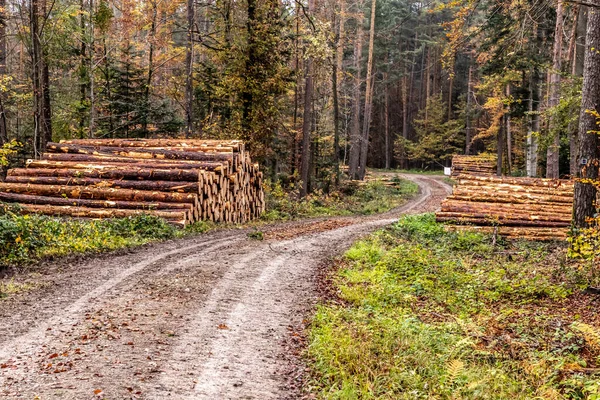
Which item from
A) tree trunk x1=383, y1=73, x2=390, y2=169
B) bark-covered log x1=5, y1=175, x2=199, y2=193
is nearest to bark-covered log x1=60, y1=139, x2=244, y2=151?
bark-covered log x1=5, y1=175, x2=199, y2=193

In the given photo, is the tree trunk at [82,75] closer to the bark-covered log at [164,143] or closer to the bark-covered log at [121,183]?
the bark-covered log at [164,143]

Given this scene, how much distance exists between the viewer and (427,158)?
5800cm

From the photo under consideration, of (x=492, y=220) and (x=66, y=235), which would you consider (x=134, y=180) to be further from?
(x=492, y=220)

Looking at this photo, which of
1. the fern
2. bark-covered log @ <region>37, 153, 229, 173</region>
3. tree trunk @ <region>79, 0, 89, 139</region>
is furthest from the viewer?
tree trunk @ <region>79, 0, 89, 139</region>

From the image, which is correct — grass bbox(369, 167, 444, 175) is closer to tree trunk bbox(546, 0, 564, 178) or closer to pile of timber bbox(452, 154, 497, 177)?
pile of timber bbox(452, 154, 497, 177)

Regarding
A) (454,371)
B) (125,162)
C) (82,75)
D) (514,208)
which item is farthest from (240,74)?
(454,371)

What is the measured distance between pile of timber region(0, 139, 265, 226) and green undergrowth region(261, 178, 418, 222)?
4.26 meters

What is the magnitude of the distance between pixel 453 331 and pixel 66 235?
9346 millimetres

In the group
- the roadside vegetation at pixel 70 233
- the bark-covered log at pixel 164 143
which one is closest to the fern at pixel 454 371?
the roadside vegetation at pixel 70 233

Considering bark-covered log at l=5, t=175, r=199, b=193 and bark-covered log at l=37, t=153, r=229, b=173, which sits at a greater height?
bark-covered log at l=37, t=153, r=229, b=173

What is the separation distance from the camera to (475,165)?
4359cm

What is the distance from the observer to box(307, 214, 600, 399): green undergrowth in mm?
5043

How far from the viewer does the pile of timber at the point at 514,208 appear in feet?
53.7

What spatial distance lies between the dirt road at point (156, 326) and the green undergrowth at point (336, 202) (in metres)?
11.8
